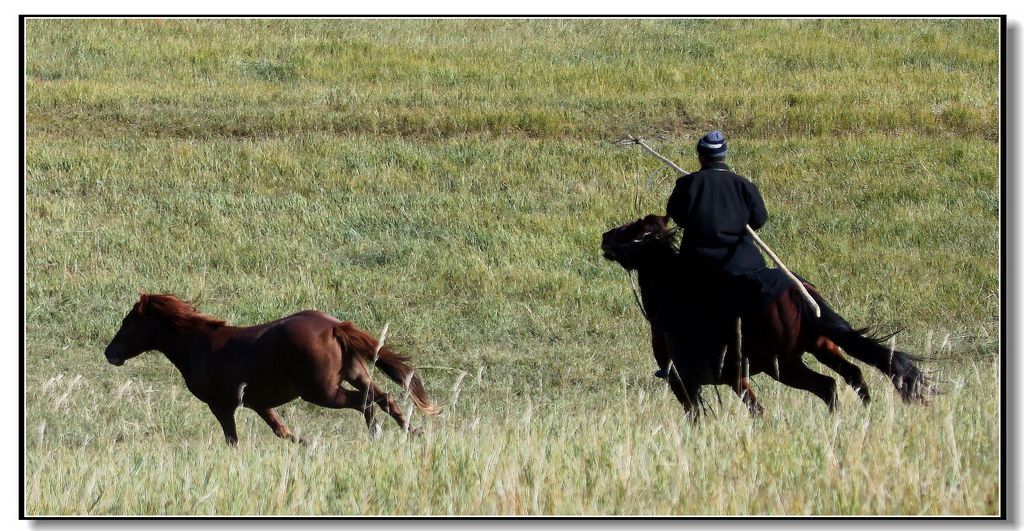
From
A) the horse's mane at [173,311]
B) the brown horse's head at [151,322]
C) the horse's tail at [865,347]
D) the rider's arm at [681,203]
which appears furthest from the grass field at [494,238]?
the rider's arm at [681,203]

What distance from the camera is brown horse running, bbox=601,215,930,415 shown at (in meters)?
7.38

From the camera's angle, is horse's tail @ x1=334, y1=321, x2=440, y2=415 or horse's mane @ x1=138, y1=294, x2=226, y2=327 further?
horse's mane @ x1=138, y1=294, x2=226, y2=327

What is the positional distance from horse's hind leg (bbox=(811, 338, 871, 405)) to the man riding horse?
0.64 m

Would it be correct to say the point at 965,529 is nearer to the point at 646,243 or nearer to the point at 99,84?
the point at 646,243

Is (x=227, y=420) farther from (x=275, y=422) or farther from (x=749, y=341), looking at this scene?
(x=749, y=341)

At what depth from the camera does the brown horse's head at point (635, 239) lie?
771 centimetres

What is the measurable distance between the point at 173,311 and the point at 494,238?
7201 mm

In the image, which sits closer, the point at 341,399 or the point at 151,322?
the point at 341,399

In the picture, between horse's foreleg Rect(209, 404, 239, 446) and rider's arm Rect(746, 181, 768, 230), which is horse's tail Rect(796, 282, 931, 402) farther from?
horse's foreleg Rect(209, 404, 239, 446)

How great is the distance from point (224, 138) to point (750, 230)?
14.0 metres

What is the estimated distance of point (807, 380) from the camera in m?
7.54

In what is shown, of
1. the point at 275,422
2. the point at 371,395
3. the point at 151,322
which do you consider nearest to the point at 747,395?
the point at 371,395

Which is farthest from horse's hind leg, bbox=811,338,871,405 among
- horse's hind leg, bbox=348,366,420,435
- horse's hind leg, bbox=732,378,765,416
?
horse's hind leg, bbox=348,366,420,435

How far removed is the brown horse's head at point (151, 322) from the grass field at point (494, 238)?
0.63 metres
